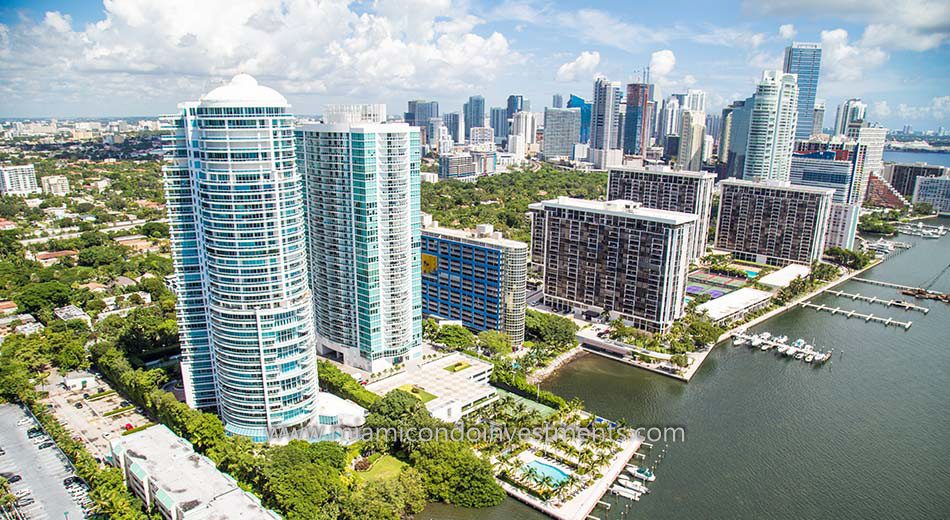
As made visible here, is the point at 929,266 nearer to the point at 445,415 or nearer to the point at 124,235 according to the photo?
the point at 445,415

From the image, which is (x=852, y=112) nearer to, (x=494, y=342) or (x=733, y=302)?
(x=733, y=302)

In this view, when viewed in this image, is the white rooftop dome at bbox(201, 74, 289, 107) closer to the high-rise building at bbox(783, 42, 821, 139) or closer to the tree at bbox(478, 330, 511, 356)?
the tree at bbox(478, 330, 511, 356)

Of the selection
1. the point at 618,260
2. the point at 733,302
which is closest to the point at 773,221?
the point at 733,302

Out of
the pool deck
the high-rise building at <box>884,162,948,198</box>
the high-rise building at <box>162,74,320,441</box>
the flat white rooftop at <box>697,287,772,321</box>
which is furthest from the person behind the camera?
the high-rise building at <box>884,162,948,198</box>

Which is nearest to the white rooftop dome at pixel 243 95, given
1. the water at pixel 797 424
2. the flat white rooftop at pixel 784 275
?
the water at pixel 797 424

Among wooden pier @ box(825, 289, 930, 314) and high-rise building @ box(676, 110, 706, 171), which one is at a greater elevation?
high-rise building @ box(676, 110, 706, 171)

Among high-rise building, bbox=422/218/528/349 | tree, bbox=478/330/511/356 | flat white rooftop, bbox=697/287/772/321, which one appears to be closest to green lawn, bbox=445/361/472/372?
tree, bbox=478/330/511/356
